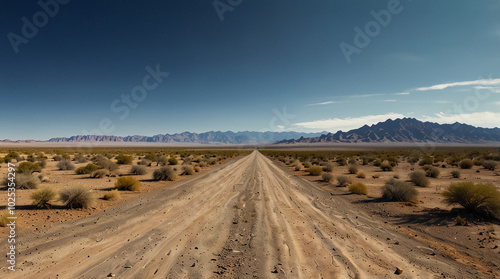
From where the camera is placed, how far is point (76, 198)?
386 inches

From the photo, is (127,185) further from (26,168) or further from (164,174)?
(26,168)

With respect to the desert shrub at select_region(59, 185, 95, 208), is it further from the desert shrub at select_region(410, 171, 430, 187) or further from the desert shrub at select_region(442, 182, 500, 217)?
the desert shrub at select_region(410, 171, 430, 187)

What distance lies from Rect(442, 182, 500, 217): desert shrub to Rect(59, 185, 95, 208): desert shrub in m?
15.9

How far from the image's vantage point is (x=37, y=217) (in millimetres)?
8461

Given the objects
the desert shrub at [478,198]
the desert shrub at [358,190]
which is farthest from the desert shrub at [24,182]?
the desert shrub at [478,198]

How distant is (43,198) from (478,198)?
59.2 ft

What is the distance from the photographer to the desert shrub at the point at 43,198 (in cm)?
957

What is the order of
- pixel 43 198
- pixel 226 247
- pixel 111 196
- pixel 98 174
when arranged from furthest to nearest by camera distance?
pixel 98 174, pixel 111 196, pixel 43 198, pixel 226 247

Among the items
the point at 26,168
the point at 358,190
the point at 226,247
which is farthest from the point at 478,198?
the point at 26,168

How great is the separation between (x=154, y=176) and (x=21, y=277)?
1465 centimetres

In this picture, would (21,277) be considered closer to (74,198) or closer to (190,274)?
(190,274)

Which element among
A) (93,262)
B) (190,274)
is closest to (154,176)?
(93,262)

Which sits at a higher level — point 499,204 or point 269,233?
point 499,204

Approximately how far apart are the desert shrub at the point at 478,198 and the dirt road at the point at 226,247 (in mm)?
3574
